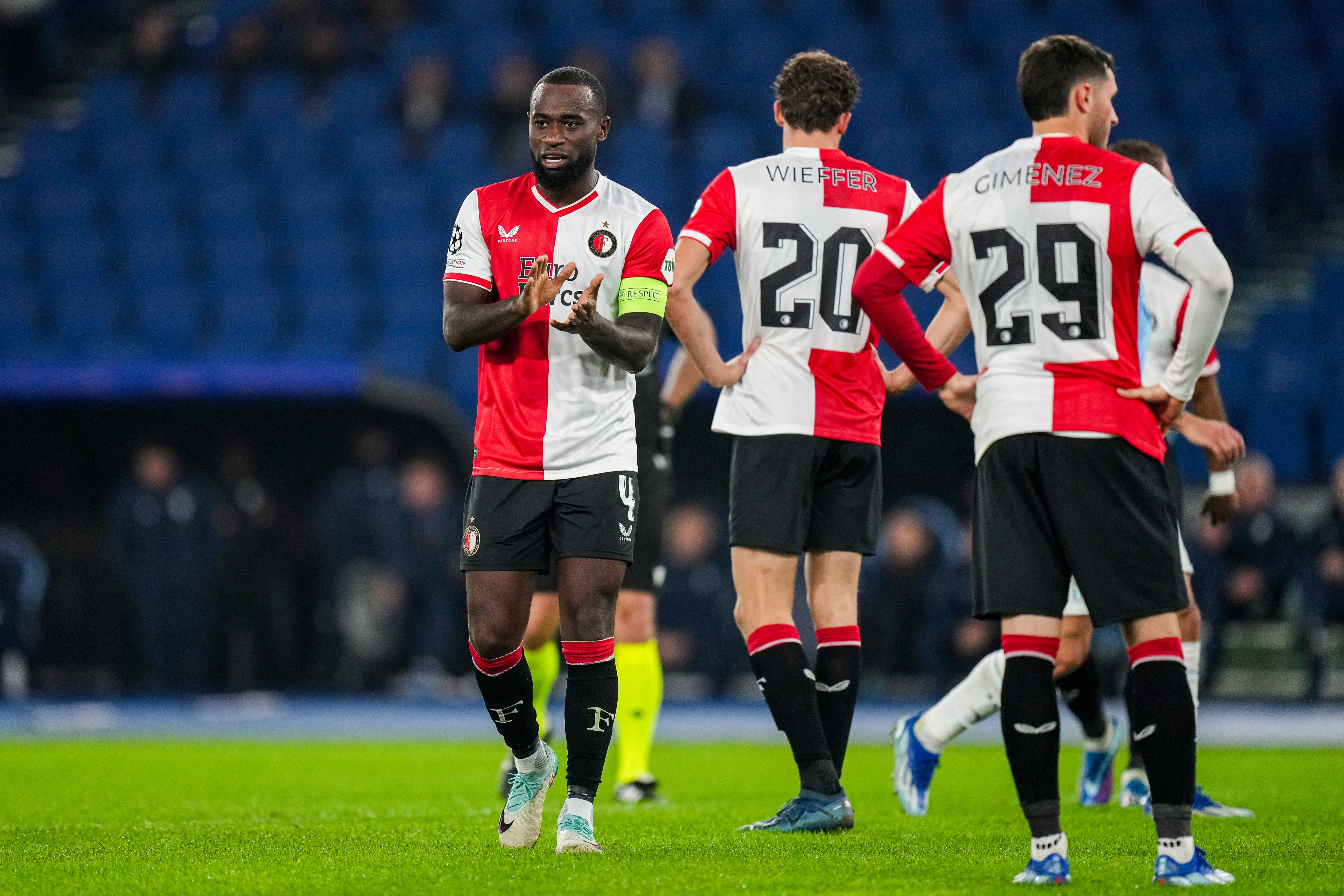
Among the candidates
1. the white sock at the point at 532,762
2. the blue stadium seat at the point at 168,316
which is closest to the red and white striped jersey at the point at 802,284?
the white sock at the point at 532,762

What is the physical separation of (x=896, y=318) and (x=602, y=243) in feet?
3.07

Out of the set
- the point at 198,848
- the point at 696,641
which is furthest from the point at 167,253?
the point at 198,848

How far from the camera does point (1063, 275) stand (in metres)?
4.05

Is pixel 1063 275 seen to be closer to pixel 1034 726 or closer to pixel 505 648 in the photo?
pixel 1034 726

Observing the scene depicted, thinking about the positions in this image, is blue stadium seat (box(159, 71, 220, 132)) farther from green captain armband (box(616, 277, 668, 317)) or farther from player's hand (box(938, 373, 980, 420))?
player's hand (box(938, 373, 980, 420))

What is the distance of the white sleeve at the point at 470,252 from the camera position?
465cm

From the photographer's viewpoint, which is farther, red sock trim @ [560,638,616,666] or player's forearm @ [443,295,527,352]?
red sock trim @ [560,638,616,666]

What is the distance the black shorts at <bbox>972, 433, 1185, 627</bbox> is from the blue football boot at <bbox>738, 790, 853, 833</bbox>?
1.26m

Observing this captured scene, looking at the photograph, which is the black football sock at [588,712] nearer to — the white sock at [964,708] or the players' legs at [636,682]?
the white sock at [964,708]

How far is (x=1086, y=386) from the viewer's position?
3996mm

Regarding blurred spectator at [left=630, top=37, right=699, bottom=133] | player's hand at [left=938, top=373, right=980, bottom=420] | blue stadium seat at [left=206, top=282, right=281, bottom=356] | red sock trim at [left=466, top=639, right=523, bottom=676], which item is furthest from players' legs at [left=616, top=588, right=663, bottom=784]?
blurred spectator at [left=630, top=37, right=699, bottom=133]

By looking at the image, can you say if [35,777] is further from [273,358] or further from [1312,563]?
[1312,563]

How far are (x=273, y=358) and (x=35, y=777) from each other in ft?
21.6

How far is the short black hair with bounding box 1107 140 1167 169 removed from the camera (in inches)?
223
